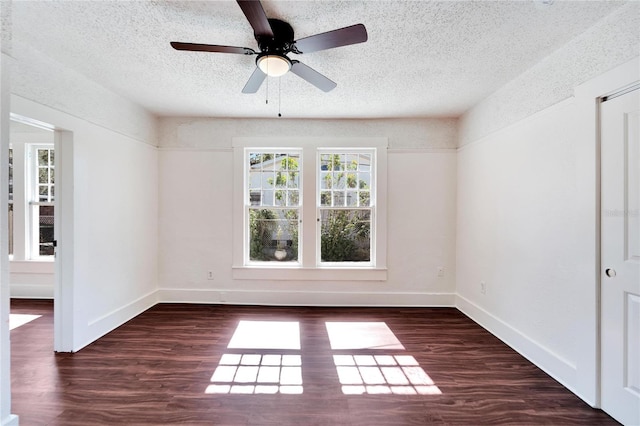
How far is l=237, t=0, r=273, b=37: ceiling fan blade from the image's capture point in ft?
4.58

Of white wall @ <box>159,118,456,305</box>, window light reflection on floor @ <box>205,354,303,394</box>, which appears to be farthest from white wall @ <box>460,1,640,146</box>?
window light reflection on floor @ <box>205,354,303,394</box>

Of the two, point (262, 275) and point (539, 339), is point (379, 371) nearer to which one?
point (539, 339)

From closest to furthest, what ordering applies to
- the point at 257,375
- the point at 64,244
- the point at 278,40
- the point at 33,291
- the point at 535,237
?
the point at 278,40, the point at 257,375, the point at 535,237, the point at 64,244, the point at 33,291

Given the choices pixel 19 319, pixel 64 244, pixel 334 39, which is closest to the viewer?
pixel 334 39

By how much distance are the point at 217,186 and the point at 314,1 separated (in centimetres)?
272

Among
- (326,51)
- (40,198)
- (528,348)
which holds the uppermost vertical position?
(326,51)

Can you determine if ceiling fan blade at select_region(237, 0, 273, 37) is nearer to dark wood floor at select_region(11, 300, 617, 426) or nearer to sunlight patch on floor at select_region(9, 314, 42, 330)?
dark wood floor at select_region(11, 300, 617, 426)

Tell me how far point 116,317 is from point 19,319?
1277mm

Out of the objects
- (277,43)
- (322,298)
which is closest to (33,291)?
(322,298)

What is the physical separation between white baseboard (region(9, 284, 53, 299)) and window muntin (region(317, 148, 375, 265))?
12.7 ft

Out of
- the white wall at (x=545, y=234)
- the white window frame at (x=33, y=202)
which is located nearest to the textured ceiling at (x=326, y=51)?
the white wall at (x=545, y=234)

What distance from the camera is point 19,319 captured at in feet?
10.7

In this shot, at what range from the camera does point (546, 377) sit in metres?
2.24

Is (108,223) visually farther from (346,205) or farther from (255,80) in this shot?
(346,205)
